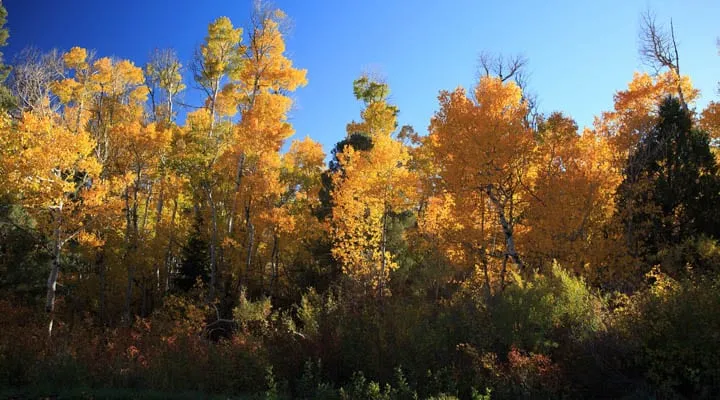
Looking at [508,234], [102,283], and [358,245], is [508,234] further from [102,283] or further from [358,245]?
[102,283]

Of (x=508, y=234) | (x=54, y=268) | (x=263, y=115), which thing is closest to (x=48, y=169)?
(x=54, y=268)

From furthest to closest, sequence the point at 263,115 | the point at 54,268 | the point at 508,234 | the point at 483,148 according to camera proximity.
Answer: the point at 263,115 < the point at 54,268 < the point at 508,234 < the point at 483,148

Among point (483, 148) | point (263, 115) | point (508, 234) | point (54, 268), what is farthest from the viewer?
point (263, 115)

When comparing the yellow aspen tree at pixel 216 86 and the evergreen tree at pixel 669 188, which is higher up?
the yellow aspen tree at pixel 216 86

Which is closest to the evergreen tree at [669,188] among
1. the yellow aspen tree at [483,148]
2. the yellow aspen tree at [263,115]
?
the yellow aspen tree at [483,148]

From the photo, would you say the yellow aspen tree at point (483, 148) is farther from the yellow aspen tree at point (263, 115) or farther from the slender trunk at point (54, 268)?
the slender trunk at point (54, 268)

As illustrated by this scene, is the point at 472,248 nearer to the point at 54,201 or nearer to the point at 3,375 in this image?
the point at 3,375

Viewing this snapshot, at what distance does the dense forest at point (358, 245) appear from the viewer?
6500mm

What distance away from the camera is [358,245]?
19.0 meters

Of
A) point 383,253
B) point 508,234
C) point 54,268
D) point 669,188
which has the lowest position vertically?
point 54,268

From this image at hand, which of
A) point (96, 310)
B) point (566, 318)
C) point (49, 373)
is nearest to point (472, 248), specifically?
point (566, 318)

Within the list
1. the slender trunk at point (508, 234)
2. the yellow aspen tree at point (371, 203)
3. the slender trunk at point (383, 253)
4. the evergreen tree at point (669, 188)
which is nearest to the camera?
the evergreen tree at point (669, 188)

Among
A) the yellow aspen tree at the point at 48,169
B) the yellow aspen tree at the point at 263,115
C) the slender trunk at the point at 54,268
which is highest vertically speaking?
the yellow aspen tree at the point at 263,115

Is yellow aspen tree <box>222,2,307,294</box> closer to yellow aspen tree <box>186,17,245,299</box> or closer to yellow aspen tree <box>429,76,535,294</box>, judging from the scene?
yellow aspen tree <box>186,17,245,299</box>
